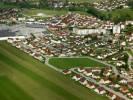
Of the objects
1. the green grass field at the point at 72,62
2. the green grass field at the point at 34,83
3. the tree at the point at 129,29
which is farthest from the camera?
the tree at the point at 129,29

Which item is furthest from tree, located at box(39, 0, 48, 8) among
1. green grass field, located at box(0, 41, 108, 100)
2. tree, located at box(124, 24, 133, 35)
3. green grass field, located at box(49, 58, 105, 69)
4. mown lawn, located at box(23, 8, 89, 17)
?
green grass field, located at box(0, 41, 108, 100)

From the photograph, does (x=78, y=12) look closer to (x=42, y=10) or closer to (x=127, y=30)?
(x=42, y=10)

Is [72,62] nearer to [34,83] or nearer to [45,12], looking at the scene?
[34,83]

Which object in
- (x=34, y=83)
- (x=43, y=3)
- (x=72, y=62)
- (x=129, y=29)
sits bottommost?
(x=43, y=3)

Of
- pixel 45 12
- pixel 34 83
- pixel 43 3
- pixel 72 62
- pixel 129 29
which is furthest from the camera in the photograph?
pixel 43 3

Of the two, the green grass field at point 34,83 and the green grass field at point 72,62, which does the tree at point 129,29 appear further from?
the green grass field at point 34,83

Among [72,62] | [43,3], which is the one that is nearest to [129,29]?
[72,62]

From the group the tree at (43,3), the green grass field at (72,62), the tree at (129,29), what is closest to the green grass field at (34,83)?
the green grass field at (72,62)

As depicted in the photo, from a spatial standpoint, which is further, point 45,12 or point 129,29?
point 45,12
